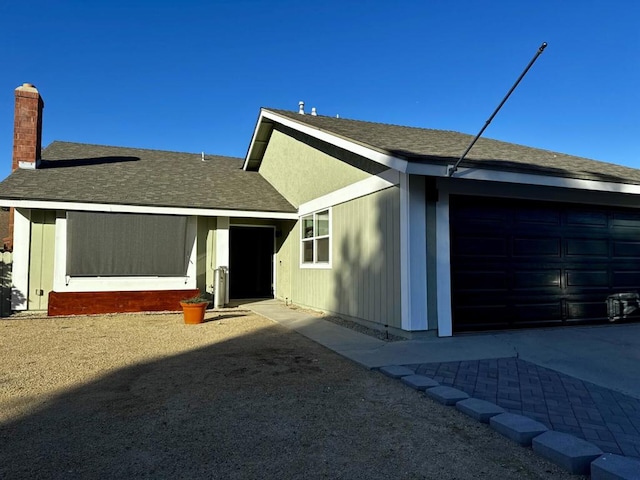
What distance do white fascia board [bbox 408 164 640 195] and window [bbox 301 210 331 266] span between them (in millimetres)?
3869

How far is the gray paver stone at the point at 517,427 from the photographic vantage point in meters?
3.23

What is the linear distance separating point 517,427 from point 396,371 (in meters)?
1.89

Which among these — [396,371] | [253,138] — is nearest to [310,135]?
[253,138]

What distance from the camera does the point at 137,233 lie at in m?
10.6

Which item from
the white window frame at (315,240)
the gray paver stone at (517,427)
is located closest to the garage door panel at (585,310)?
the white window frame at (315,240)

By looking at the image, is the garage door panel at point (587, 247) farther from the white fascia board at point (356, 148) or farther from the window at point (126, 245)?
the window at point (126, 245)

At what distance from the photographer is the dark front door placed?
15055mm

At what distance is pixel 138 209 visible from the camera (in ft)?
33.9

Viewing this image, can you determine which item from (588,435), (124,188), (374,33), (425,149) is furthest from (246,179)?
(588,435)

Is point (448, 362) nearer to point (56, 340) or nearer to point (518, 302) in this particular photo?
point (518, 302)

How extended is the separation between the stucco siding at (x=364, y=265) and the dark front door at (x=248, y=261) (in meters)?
4.52

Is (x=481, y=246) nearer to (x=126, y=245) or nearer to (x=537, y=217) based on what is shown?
(x=537, y=217)

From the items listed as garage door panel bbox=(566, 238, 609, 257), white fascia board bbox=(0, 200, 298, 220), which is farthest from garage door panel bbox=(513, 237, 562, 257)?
white fascia board bbox=(0, 200, 298, 220)

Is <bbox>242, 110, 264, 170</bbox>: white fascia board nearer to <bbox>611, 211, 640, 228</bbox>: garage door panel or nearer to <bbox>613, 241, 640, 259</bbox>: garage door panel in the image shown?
<bbox>611, 211, 640, 228</bbox>: garage door panel
